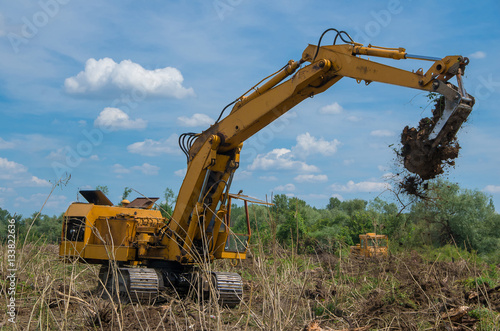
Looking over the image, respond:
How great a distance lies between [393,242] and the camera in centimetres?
1472

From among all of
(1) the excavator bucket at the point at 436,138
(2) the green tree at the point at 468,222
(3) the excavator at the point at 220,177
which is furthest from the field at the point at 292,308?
(2) the green tree at the point at 468,222

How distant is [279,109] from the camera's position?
9258 mm

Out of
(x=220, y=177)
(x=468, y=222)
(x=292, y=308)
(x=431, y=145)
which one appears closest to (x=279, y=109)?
(x=220, y=177)

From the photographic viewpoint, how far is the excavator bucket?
269 inches

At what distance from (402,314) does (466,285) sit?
2.65m

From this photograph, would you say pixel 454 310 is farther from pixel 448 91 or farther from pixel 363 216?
pixel 363 216

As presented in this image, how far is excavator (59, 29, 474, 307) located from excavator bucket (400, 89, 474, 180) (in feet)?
0.05

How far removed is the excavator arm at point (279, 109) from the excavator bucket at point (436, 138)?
0.05ft

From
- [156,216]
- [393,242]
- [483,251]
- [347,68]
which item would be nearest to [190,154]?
[156,216]

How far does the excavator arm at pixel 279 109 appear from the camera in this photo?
6984 mm

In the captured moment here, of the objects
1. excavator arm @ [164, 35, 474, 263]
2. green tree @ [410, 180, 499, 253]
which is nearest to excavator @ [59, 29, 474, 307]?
excavator arm @ [164, 35, 474, 263]

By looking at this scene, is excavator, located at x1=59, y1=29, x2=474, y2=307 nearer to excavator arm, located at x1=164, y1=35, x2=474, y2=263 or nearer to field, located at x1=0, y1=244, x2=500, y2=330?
excavator arm, located at x1=164, y1=35, x2=474, y2=263

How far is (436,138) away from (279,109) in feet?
10.1

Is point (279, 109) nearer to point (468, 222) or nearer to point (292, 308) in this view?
point (292, 308)
